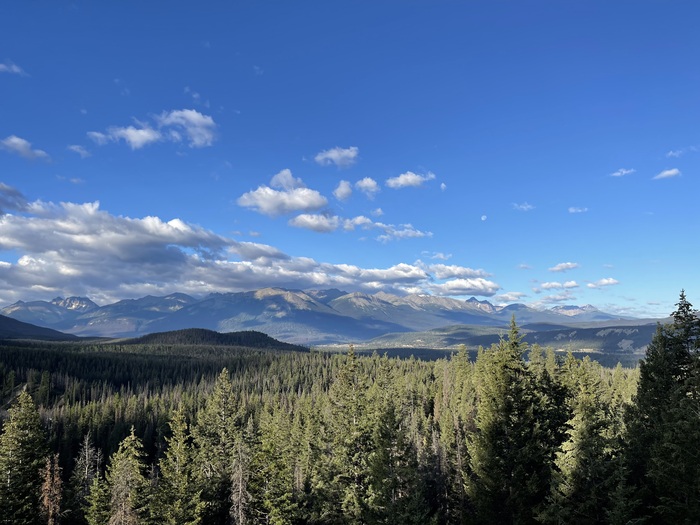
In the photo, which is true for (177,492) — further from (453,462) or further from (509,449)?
(453,462)

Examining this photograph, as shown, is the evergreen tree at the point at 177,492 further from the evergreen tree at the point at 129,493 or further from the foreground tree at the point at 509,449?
the foreground tree at the point at 509,449

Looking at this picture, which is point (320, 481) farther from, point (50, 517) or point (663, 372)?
point (663, 372)

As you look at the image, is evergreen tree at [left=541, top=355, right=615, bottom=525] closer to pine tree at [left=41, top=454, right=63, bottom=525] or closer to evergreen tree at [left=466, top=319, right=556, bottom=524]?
evergreen tree at [left=466, top=319, right=556, bottom=524]

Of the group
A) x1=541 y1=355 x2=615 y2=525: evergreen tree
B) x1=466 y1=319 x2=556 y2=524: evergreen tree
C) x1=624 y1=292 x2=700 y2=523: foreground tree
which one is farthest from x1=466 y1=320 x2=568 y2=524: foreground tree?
x1=624 y1=292 x2=700 y2=523: foreground tree

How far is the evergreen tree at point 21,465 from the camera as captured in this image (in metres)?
39.8

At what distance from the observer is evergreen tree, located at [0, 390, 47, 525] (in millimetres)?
39844

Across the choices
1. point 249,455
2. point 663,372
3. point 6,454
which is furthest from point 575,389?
point 6,454

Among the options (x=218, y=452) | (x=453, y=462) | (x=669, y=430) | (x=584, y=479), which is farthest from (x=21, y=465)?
(x=669, y=430)

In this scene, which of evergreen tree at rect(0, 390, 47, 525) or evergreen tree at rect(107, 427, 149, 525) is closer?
evergreen tree at rect(107, 427, 149, 525)

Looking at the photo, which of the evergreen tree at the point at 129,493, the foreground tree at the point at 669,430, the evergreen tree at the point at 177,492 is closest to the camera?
the foreground tree at the point at 669,430

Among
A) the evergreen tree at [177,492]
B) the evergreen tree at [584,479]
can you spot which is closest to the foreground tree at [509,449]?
the evergreen tree at [584,479]

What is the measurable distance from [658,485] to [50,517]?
49725 millimetres

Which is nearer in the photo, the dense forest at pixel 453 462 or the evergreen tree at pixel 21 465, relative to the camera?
the dense forest at pixel 453 462

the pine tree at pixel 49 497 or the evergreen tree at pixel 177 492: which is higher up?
the evergreen tree at pixel 177 492
